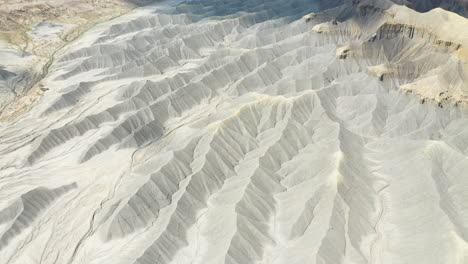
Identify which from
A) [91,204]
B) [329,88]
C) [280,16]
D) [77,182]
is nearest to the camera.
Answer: [91,204]

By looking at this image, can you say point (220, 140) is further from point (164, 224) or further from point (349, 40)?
point (349, 40)

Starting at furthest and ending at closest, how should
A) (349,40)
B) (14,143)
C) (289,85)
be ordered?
(349,40) → (289,85) → (14,143)

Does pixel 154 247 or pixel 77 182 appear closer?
pixel 154 247

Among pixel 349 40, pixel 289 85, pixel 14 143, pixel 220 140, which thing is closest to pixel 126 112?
pixel 14 143

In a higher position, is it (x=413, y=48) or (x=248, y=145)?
(x=248, y=145)

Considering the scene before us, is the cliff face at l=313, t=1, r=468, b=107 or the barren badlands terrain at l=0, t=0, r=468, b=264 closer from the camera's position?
the barren badlands terrain at l=0, t=0, r=468, b=264

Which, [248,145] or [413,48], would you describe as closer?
[248,145]

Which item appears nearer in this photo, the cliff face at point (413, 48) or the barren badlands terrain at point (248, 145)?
the barren badlands terrain at point (248, 145)

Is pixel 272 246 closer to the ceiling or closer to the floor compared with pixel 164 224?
closer to the floor
